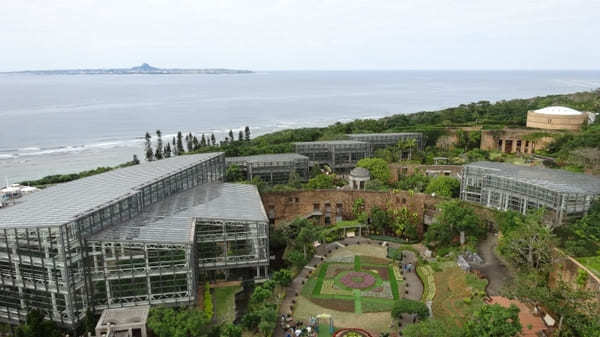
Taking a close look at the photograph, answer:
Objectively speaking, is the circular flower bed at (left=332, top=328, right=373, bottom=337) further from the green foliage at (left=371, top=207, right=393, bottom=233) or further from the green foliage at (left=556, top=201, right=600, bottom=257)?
the green foliage at (left=371, top=207, right=393, bottom=233)

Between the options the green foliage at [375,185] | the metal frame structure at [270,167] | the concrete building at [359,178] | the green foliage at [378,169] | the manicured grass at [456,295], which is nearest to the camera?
the manicured grass at [456,295]

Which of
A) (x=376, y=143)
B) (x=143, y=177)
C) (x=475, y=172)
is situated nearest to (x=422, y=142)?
(x=376, y=143)

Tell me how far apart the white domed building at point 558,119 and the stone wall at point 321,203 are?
4660cm

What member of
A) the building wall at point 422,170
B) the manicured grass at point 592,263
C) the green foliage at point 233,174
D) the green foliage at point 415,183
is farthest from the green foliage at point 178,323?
the building wall at point 422,170

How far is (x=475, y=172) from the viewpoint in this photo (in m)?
55.1

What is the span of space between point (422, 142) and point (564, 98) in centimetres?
6427

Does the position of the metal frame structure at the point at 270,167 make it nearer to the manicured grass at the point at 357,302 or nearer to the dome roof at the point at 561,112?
the manicured grass at the point at 357,302

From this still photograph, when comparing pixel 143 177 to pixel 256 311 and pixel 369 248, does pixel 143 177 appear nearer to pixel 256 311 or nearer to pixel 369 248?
pixel 256 311

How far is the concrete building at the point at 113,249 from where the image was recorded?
32750mm

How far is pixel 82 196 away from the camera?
40.6m

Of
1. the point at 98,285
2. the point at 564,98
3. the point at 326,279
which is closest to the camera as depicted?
the point at 98,285

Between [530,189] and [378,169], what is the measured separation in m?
23.4

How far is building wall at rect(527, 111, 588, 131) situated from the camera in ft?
271

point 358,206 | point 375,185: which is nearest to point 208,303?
point 358,206
